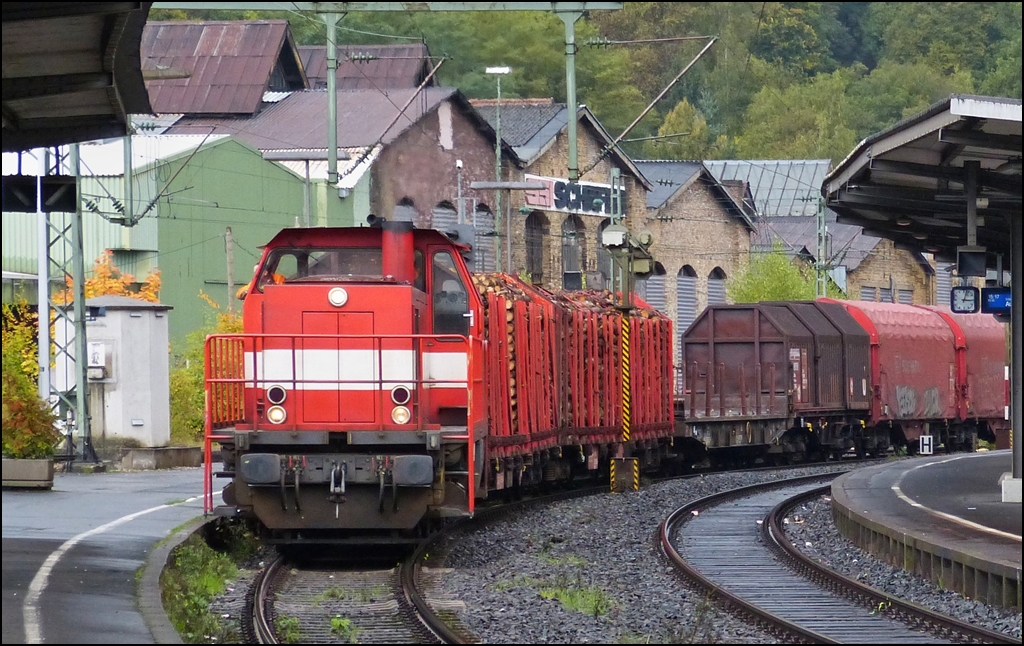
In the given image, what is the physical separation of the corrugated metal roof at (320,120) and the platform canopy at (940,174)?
2347cm

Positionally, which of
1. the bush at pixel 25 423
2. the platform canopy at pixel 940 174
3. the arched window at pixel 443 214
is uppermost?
the arched window at pixel 443 214

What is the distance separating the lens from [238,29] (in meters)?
53.8

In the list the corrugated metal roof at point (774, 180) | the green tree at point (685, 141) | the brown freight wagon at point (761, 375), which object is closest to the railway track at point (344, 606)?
the brown freight wagon at point (761, 375)

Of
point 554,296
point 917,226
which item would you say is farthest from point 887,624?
point 917,226

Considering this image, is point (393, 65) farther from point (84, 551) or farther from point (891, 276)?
point (84, 551)

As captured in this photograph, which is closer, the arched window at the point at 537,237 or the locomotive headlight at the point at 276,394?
the locomotive headlight at the point at 276,394

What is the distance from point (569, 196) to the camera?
48.3 m

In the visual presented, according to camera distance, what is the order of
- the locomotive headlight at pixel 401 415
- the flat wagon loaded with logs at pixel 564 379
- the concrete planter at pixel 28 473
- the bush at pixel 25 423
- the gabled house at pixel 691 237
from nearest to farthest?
the locomotive headlight at pixel 401 415 → the flat wagon loaded with logs at pixel 564 379 → the concrete planter at pixel 28 473 → the bush at pixel 25 423 → the gabled house at pixel 691 237

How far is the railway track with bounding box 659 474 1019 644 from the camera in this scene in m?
10.3

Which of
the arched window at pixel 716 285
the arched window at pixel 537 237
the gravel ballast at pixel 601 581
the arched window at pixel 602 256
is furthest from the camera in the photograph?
the arched window at pixel 716 285

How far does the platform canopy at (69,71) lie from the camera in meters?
9.02

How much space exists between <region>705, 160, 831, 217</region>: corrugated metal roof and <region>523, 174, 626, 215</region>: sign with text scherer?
82.0 ft

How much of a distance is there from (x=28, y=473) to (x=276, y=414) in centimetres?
685

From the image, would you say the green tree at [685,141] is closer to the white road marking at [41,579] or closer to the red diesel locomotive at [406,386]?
the red diesel locomotive at [406,386]
